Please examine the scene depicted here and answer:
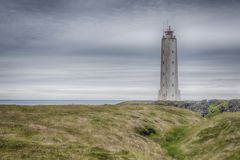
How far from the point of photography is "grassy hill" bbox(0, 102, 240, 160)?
38250 mm

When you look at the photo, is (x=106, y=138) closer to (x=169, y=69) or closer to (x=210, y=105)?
(x=210, y=105)

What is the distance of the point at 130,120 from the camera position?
70250 mm

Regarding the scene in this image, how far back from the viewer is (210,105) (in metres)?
123

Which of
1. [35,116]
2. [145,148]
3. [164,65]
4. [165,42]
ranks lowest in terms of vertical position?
[145,148]

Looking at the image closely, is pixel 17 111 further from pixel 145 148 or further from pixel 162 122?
pixel 162 122

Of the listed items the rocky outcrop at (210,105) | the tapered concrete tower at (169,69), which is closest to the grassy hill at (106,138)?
the rocky outcrop at (210,105)

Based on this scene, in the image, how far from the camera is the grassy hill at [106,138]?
3825cm

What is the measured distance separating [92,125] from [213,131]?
74.3 ft

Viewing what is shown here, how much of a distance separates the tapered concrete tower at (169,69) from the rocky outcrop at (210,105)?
561cm

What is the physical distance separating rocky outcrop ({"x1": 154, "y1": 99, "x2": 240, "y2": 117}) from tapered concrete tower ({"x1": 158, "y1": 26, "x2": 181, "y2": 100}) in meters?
5.61

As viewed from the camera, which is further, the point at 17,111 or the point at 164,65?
the point at 164,65

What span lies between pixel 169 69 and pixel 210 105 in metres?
22.6

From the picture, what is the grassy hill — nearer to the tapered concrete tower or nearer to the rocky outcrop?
the rocky outcrop

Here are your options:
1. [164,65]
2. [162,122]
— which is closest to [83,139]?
[162,122]
